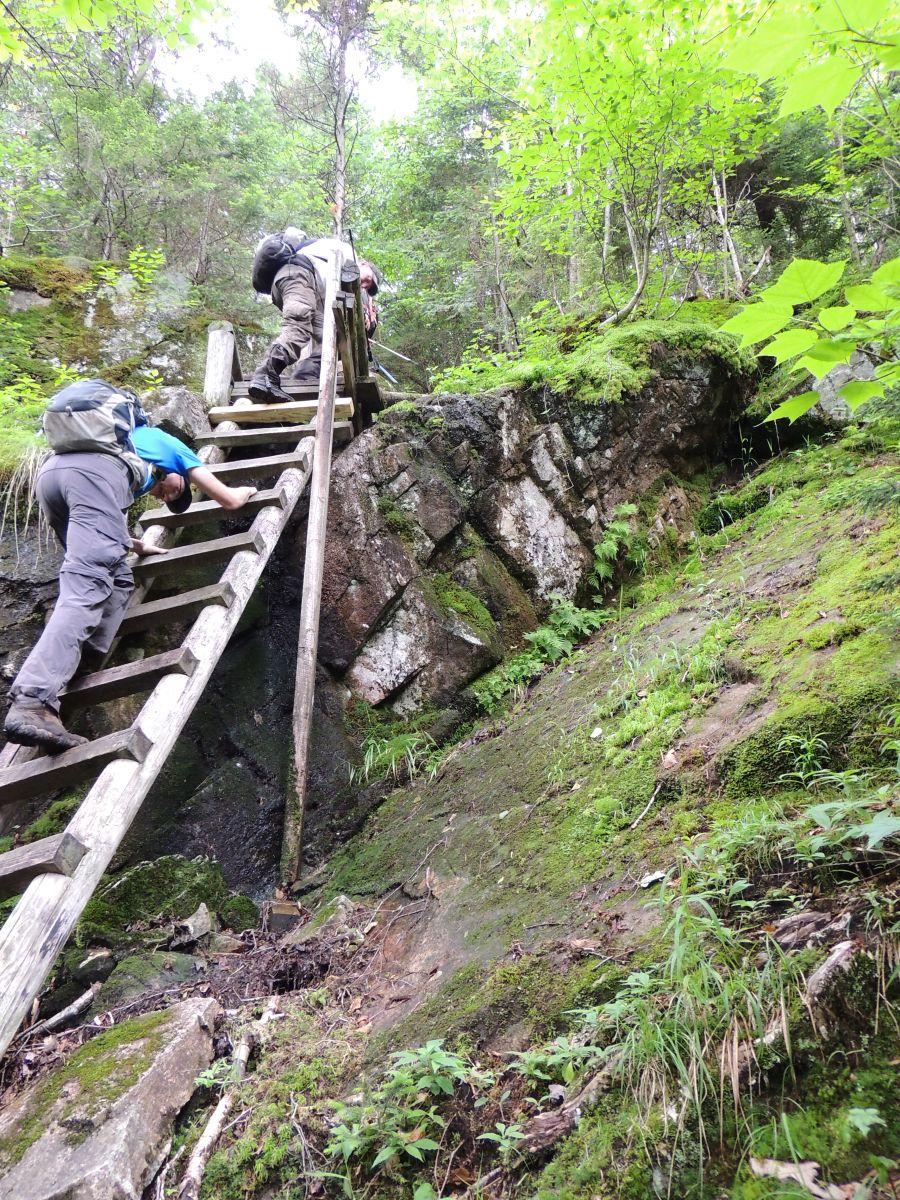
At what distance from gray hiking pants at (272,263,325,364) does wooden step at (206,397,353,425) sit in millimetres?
965

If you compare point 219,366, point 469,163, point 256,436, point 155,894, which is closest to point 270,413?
point 256,436

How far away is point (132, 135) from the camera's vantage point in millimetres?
12250

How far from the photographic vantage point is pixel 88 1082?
2410 mm

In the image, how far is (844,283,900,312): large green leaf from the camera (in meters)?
1.46

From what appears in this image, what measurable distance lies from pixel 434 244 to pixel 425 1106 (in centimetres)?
1536

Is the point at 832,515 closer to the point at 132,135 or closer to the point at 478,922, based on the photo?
the point at 478,922

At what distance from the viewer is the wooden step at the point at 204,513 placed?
16.4ft

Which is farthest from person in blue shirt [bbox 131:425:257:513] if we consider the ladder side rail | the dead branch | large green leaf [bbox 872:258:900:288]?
large green leaf [bbox 872:258:900:288]

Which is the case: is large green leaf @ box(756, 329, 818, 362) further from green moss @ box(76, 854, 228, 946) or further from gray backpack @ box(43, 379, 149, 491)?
green moss @ box(76, 854, 228, 946)

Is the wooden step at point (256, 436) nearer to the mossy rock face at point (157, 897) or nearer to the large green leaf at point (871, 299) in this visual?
the mossy rock face at point (157, 897)

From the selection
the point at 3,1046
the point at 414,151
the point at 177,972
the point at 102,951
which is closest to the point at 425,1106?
the point at 3,1046

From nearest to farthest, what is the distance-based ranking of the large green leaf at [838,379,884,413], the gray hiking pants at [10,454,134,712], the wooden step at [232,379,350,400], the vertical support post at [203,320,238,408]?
the large green leaf at [838,379,884,413], the gray hiking pants at [10,454,134,712], the vertical support post at [203,320,238,408], the wooden step at [232,379,350,400]

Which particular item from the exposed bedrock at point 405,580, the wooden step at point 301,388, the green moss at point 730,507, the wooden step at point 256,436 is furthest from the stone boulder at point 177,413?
the green moss at point 730,507

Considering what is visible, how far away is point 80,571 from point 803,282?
142 inches
